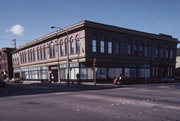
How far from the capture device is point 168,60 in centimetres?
4044

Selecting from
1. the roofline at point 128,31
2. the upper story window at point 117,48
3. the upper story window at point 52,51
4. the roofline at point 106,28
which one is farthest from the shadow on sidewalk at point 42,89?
the upper story window at point 52,51

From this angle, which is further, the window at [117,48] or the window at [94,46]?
the window at [117,48]

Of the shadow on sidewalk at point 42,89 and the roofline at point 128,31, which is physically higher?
the roofline at point 128,31

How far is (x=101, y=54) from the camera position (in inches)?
1097

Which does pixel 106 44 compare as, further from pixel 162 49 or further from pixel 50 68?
pixel 162 49

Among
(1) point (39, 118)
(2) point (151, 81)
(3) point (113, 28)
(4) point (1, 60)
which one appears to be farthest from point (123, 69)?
(4) point (1, 60)

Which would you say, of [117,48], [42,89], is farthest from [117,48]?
[42,89]

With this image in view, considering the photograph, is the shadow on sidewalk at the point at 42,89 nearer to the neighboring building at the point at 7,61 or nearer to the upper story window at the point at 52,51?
the upper story window at the point at 52,51

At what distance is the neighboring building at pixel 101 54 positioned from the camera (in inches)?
1059

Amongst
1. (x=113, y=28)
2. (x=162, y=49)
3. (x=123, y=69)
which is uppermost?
(x=113, y=28)

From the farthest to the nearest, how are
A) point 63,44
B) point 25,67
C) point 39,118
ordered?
point 25,67 < point 63,44 < point 39,118

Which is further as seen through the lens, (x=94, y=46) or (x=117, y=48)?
(x=117, y=48)

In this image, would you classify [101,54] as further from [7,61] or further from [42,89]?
[7,61]

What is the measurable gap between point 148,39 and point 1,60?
61.0 metres
